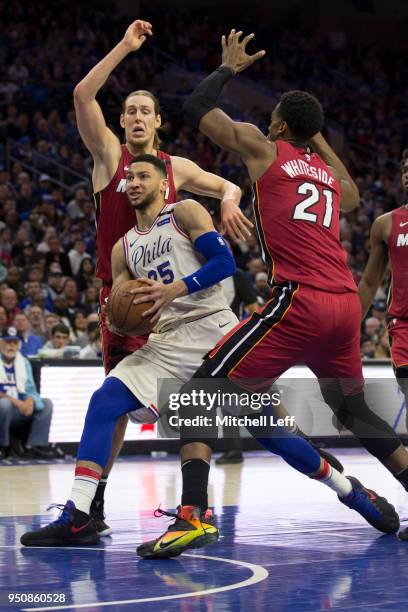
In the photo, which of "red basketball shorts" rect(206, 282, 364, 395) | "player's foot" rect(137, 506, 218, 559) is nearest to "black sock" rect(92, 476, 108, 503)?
"player's foot" rect(137, 506, 218, 559)

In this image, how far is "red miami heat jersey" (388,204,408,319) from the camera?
20.9 ft

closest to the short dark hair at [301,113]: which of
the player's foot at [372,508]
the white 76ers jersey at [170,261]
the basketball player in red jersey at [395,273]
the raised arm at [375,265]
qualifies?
the white 76ers jersey at [170,261]

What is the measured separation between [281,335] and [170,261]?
2.71 feet

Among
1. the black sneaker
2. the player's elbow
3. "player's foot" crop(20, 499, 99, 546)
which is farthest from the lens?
the black sneaker

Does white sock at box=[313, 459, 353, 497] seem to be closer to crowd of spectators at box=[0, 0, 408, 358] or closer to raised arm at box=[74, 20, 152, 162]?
raised arm at box=[74, 20, 152, 162]

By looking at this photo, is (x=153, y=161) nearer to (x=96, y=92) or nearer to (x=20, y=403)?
(x=96, y=92)

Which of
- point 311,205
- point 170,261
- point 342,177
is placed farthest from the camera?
point 342,177

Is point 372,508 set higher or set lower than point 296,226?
lower

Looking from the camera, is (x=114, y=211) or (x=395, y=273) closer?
(x=114, y=211)

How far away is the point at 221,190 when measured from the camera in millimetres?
5773

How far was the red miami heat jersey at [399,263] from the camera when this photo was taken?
6375 mm

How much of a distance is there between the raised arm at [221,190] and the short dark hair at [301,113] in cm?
48

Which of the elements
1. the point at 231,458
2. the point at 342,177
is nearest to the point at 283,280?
the point at 342,177

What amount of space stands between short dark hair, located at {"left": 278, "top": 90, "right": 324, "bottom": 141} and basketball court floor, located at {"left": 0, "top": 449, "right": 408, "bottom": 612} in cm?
201
